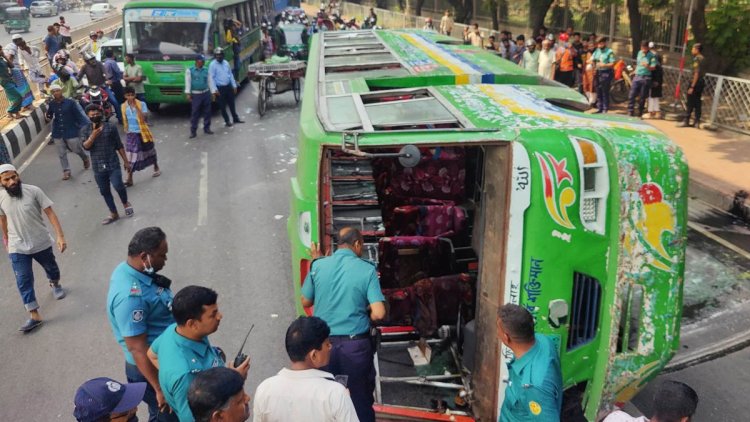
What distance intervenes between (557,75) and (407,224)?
32.2ft

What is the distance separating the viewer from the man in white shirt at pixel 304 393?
2574 mm

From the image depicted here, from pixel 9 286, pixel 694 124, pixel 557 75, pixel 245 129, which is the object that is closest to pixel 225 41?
pixel 245 129

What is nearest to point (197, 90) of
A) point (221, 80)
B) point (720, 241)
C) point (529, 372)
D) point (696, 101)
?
point (221, 80)

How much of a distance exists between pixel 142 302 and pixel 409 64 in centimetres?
397

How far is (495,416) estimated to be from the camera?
12.5 feet

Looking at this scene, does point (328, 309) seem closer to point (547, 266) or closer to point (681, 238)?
point (547, 266)

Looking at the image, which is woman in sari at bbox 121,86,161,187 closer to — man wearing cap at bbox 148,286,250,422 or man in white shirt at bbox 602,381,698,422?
man wearing cap at bbox 148,286,250,422

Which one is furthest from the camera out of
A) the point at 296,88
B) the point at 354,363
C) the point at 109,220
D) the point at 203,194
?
the point at 296,88

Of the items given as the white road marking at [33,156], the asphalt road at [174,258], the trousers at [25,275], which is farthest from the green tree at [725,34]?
the white road marking at [33,156]

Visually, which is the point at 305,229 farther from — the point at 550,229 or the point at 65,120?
the point at 65,120

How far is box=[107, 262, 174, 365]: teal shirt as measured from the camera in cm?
338

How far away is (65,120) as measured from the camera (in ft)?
31.8

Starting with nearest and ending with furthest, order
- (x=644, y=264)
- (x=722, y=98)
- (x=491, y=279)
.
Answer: (x=644, y=264) < (x=491, y=279) < (x=722, y=98)

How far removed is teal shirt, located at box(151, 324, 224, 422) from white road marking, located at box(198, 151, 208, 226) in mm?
5514
